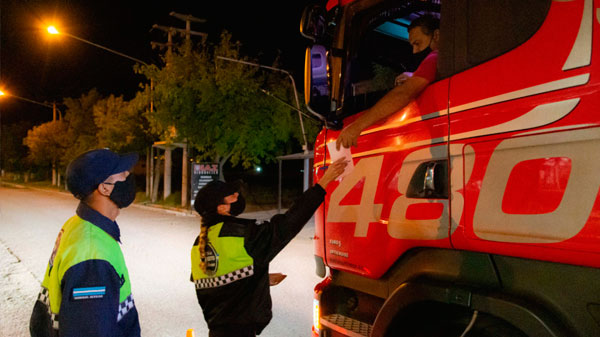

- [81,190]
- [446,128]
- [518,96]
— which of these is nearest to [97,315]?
[81,190]

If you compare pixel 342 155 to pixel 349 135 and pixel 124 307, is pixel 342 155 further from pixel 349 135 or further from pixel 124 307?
pixel 124 307

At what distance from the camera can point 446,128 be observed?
1972 millimetres

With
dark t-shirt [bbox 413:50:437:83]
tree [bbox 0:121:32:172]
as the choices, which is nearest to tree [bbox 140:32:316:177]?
dark t-shirt [bbox 413:50:437:83]

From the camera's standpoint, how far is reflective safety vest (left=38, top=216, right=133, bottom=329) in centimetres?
153

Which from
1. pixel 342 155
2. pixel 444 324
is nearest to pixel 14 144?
pixel 342 155

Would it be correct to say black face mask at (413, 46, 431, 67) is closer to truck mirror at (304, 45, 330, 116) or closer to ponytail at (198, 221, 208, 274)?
truck mirror at (304, 45, 330, 116)

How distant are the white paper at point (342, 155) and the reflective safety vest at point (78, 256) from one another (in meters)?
1.36

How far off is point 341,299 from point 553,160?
5.13 feet

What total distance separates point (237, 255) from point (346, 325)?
31.1 inches

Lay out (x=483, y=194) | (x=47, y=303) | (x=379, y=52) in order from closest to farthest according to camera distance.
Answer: (x=47, y=303) < (x=483, y=194) < (x=379, y=52)

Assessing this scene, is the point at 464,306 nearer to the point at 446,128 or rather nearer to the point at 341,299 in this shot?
the point at 446,128

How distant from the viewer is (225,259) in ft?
7.66

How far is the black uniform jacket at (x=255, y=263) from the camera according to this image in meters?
2.30

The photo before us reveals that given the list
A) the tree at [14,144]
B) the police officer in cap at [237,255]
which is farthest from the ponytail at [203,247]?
the tree at [14,144]
